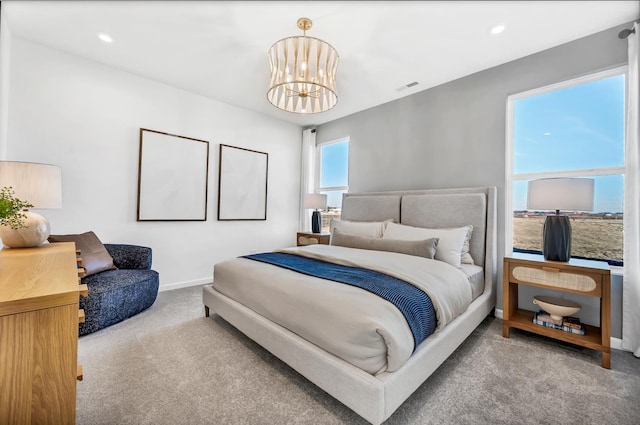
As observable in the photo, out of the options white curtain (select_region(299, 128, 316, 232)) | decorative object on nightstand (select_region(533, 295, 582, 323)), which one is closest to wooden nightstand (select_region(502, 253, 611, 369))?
decorative object on nightstand (select_region(533, 295, 582, 323))

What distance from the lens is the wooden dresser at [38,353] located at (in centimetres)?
70

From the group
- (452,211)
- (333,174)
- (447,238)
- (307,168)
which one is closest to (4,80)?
(307,168)

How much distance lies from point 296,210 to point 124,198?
8.81ft

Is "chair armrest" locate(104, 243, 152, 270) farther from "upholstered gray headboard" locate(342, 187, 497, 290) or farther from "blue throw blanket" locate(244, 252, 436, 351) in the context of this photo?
"upholstered gray headboard" locate(342, 187, 497, 290)

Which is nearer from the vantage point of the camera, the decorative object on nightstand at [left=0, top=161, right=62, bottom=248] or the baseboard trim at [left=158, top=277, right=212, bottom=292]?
the decorative object on nightstand at [left=0, top=161, right=62, bottom=248]

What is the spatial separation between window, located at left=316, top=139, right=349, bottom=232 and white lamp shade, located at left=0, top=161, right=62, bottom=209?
3.58 metres

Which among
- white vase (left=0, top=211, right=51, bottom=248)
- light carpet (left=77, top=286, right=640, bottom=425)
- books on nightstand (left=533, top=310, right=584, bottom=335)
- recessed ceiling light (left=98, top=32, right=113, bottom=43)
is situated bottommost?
light carpet (left=77, top=286, right=640, bottom=425)

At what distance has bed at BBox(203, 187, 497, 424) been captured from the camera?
1.32 m

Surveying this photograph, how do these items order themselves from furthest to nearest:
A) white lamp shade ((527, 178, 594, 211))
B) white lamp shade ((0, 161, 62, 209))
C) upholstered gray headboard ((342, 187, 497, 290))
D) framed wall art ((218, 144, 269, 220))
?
framed wall art ((218, 144, 269, 220)) → upholstered gray headboard ((342, 187, 497, 290)) → white lamp shade ((527, 178, 594, 211)) → white lamp shade ((0, 161, 62, 209))

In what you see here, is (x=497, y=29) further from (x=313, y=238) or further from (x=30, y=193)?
(x=30, y=193)

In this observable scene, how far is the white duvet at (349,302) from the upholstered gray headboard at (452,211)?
0.83 metres

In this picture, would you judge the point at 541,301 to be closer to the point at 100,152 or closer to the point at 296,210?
the point at 296,210

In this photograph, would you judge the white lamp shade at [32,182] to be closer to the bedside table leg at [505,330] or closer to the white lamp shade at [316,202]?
the white lamp shade at [316,202]

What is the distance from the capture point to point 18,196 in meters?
1.79
